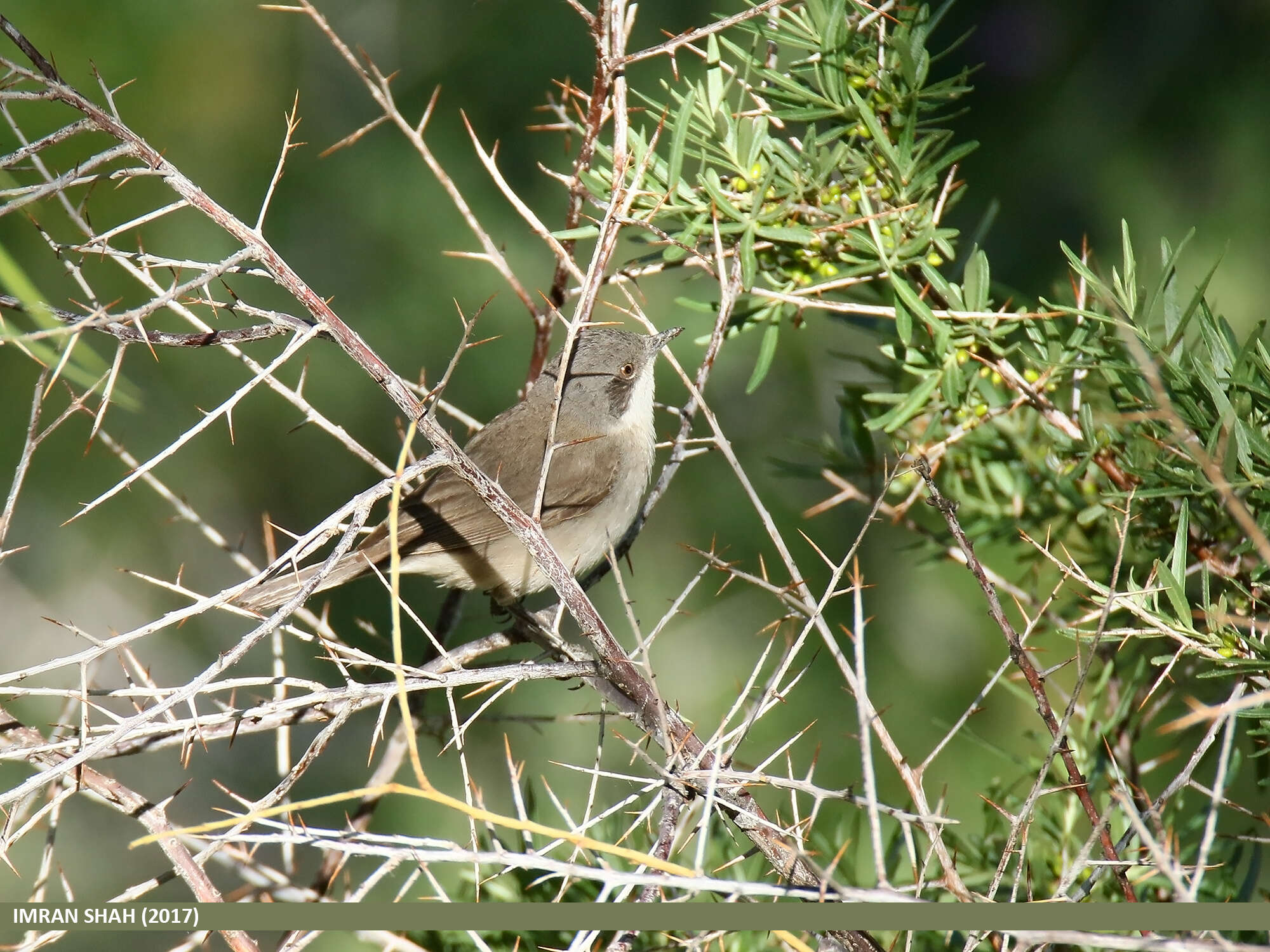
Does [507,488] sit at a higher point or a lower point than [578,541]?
higher

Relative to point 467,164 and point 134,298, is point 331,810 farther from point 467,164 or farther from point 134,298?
point 467,164

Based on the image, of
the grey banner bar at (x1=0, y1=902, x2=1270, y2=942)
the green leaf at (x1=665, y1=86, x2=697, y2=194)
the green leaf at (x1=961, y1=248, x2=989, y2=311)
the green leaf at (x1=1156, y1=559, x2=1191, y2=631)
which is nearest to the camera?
the grey banner bar at (x1=0, y1=902, x2=1270, y2=942)

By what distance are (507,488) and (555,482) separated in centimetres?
18

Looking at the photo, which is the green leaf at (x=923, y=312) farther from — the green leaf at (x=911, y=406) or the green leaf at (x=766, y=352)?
the green leaf at (x=766, y=352)

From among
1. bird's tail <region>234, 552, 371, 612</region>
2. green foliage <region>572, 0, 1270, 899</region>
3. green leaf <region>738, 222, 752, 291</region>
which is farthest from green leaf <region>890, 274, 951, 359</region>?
bird's tail <region>234, 552, 371, 612</region>

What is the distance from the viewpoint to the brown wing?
3783mm

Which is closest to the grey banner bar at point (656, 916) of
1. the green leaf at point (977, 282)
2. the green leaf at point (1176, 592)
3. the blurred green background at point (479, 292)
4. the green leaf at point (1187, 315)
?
the green leaf at point (1176, 592)

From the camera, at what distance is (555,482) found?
3898mm

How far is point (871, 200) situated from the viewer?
216cm

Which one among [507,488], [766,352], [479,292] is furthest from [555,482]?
[479,292]

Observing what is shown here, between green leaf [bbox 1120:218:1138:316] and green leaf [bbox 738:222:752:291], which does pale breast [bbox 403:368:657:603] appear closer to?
green leaf [bbox 738:222:752:291]

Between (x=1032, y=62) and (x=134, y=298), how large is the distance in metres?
4.98

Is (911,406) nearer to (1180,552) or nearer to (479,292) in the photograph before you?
(1180,552)

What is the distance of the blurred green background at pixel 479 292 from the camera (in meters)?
4.88
